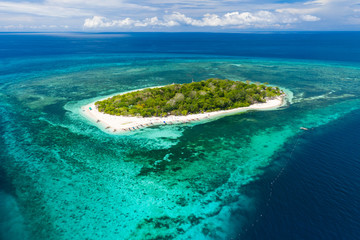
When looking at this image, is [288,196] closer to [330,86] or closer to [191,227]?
[191,227]

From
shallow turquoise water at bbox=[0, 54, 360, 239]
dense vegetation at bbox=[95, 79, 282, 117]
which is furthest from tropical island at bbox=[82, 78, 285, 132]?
shallow turquoise water at bbox=[0, 54, 360, 239]

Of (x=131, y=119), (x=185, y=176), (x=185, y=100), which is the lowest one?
(x=185, y=176)

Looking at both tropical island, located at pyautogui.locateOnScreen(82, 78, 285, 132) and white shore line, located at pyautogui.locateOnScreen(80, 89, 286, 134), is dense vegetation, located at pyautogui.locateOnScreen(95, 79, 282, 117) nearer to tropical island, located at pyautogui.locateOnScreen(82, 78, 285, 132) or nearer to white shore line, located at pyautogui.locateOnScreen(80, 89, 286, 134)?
tropical island, located at pyautogui.locateOnScreen(82, 78, 285, 132)

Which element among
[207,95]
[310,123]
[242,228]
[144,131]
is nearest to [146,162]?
[144,131]

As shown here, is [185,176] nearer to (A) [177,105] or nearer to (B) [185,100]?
(A) [177,105]

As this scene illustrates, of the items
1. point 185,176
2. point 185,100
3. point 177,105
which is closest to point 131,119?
point 177,105

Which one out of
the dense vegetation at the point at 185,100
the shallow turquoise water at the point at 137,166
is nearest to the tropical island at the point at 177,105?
the dense vegetation at the point at 185,100
